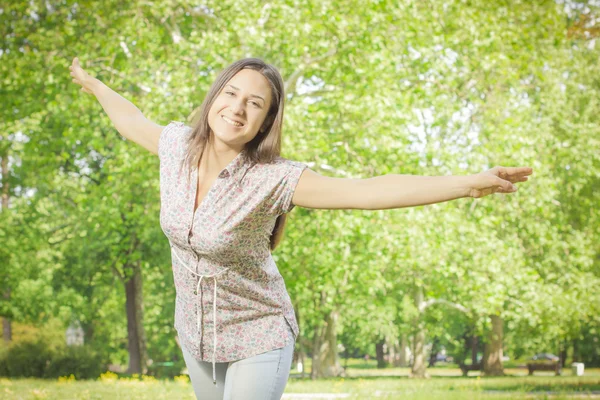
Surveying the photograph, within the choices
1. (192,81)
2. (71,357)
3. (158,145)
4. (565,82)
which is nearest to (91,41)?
(192,81)

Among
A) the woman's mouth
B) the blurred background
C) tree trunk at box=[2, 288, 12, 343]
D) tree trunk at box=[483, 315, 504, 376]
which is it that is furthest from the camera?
tree trunk at box=[2, 288, 12, 343]

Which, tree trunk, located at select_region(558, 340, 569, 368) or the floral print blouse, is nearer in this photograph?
the floral print blouse

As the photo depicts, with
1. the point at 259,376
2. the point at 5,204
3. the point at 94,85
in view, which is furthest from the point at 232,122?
the point at 5,204

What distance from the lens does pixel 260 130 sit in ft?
7.65

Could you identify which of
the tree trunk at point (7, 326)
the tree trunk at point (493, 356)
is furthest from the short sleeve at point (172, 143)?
the tree trunk at point (7, 326)

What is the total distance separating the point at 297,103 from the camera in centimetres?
868

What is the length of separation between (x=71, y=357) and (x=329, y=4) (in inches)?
259

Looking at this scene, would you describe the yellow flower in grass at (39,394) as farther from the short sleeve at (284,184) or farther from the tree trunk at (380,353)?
the tree trunk at (380,353)

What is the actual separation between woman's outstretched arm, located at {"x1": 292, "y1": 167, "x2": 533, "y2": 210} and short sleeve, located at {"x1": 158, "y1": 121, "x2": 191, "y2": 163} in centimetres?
50

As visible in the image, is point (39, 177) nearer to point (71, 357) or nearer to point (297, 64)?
point (71, 357)

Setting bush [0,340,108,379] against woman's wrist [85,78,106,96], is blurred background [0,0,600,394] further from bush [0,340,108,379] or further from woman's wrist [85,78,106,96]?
woman's wrist [85,78,106,96]

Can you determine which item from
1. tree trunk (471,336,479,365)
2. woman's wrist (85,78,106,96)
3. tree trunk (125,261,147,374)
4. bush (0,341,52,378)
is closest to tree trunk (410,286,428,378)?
tree trunk (125,261,147,374)

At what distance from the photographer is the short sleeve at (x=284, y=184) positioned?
2.11 meters

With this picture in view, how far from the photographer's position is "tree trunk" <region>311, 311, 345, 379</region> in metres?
Answer: 14.8
